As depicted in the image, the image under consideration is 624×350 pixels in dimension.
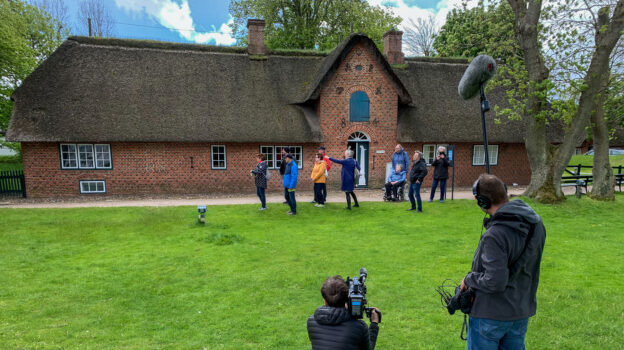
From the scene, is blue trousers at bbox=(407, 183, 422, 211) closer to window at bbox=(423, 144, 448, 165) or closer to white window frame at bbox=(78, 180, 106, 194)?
window at bbox=(423, 144, 448, 165)

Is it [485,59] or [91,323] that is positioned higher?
[485,59]

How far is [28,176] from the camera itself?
50.8 ft

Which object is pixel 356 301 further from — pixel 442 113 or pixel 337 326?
pixel 442 113

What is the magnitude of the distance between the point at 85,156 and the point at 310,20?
22612 millimetres

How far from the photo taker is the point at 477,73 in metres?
4.10

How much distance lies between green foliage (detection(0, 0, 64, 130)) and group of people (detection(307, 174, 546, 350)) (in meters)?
20.8

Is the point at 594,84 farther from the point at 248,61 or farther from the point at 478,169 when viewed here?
the point at 248,61

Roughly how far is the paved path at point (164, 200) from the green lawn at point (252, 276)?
208 cm

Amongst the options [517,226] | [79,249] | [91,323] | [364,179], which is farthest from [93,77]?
[517,226]

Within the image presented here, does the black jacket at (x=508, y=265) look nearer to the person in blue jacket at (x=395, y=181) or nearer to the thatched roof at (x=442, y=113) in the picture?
the person in blue jacket at (x=395, y=181)

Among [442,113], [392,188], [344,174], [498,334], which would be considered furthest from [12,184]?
[442,113]

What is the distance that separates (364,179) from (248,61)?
8.26 m

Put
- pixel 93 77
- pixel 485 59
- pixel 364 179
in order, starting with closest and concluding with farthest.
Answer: pixel 485 59 → pixel 93 77 → pixel 364 179

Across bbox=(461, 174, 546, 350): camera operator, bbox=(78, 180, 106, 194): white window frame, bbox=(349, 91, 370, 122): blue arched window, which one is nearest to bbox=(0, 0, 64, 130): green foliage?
bbox=(78, 180, 106, 194): white window frame
